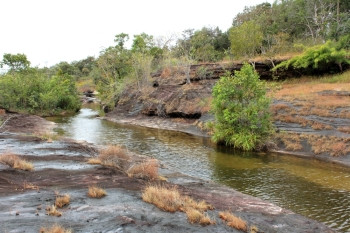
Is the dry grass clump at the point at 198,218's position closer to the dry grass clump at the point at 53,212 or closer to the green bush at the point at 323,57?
the dry grass clump at the point at 53,212

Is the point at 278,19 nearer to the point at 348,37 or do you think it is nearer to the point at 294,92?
the point at 348,37

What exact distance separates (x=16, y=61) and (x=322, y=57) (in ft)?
172

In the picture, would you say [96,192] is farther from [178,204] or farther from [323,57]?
[323,57]

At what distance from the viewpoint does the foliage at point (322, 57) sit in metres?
38.9

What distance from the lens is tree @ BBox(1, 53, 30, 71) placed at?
201ft

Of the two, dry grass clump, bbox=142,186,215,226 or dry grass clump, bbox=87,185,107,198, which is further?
dry grass clump, bbox=87,185,107,198

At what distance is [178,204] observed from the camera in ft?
35.2

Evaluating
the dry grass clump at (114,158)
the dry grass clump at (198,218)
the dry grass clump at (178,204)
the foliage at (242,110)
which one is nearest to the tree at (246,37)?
the foliage at (242,110)

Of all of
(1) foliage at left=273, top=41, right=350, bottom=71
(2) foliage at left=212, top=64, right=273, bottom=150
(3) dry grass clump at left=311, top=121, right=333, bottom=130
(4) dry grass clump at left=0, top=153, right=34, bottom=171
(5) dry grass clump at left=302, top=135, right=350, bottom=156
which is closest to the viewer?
(4) dry grass clump at left=0, top=153, right=34, bottom=171

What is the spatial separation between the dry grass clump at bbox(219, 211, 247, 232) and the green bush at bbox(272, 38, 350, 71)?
33.8m

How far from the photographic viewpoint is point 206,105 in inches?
1578

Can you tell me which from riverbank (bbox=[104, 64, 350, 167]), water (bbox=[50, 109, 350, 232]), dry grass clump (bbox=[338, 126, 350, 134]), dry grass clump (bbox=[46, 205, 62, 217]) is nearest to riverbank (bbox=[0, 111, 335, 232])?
dry grass clump (bbox=[46, 205, 62, 217])

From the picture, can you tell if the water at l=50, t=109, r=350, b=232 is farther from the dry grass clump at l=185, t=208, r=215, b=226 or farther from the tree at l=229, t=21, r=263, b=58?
the tree at l=229, t=21, r=263, b=58

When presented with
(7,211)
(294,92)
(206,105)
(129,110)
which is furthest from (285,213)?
(129,110)
